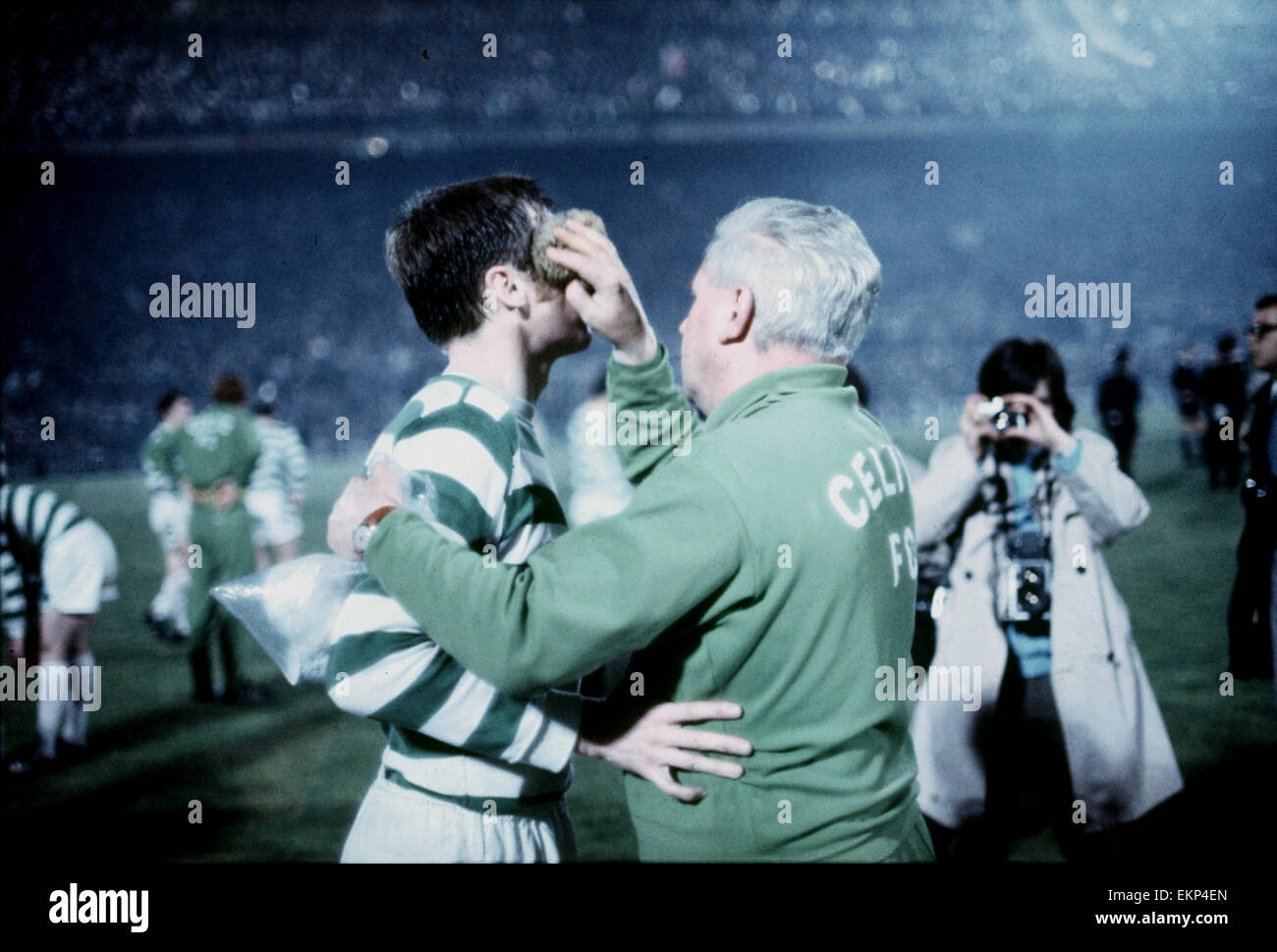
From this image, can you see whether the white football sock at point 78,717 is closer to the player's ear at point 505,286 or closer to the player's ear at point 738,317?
the player's ear at point 505,286

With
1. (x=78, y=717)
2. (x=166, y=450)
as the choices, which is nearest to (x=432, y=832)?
(x=78, y=717)

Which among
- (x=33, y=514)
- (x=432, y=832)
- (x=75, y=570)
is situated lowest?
(x=432, y=832)

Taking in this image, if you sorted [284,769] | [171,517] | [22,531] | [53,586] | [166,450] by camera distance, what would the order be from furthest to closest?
[171,517] < [166,450] < [284,769] < [53,586] < [22,531]

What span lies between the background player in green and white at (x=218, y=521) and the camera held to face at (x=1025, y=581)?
318 cm

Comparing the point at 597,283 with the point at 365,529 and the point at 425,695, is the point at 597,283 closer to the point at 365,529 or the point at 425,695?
the point at 365,529

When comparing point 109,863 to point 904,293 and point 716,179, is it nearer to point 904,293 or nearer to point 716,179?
point 716,179

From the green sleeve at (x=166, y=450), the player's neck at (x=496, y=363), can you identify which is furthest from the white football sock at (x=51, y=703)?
the player's neck at (x=496, y=363)

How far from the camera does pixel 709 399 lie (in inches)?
54.8

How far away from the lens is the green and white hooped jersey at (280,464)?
5.47 m

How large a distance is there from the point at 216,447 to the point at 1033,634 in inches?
135

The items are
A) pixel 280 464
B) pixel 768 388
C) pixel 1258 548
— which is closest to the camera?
pixel 768 388

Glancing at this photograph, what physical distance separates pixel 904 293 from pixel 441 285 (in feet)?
57.5

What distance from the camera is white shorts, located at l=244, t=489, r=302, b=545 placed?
5355 mm

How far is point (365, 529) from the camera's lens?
46.7 inches
